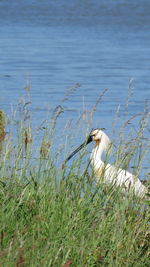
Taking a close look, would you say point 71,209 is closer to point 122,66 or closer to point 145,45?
point 122,66

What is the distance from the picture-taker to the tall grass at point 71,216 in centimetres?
503

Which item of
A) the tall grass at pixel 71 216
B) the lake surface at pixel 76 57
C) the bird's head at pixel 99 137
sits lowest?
the tall grass at pixel 71 216

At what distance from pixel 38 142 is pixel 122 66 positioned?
9.27 meters

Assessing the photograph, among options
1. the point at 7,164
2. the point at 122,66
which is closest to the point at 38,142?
the point at 7,164

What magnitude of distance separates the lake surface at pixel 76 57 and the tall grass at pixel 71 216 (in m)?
0.54

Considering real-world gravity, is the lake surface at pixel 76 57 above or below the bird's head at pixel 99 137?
above

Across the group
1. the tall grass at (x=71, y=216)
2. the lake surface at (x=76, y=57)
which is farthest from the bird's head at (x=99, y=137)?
the tall grass at (x=71, y=216)

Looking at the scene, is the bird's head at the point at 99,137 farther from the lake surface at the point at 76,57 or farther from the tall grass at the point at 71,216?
the tall grass at the point at 71,216

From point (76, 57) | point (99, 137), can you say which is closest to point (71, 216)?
point (99, 137)

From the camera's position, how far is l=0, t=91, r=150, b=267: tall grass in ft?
16.5

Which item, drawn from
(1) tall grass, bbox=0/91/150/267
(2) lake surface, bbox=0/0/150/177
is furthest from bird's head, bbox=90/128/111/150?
(1) tall grass, bbox=0/91/150/267

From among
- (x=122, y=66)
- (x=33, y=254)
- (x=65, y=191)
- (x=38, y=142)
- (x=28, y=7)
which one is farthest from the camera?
(x=28, y=7)

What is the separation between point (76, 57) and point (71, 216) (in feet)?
46.5

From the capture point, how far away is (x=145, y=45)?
23094mm
